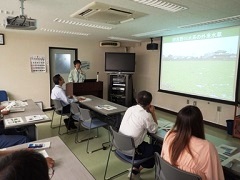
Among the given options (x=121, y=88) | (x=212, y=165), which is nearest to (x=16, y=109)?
(x=212, y=165)

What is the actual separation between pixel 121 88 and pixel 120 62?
962 mm

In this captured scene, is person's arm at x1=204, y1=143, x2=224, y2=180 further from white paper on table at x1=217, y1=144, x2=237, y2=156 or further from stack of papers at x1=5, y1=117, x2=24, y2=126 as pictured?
stack of papers at x1=5, y1=117, x2=24, y2=126

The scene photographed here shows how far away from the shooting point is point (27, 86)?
567cm

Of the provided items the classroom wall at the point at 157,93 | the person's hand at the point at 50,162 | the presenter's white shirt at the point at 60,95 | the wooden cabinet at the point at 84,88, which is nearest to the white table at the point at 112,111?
the presenter's white shirt at the point at 60,95

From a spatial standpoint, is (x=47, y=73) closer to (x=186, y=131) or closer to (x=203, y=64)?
(x=203, y=64)

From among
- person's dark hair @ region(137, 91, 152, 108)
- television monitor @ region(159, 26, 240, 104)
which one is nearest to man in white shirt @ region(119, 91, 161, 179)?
person's dark hair @ region(137, 91, 152, 108)

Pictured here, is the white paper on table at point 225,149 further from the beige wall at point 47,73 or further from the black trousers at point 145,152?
the beige wall at point 47,73

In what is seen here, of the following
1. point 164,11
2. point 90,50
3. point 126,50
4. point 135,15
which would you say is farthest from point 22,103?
point 126,50

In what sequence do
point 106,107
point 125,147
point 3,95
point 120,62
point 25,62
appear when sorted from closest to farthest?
point 125,147, point 106,107, point 3,95, point 25,62, point 120,62

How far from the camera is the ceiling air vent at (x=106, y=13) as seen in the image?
2443mm

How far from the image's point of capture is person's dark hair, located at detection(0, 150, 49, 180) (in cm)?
57

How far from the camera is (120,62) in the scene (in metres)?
6.64

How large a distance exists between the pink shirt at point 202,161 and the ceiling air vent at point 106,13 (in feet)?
6.43

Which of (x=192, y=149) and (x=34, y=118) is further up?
(x=192, y=149)
